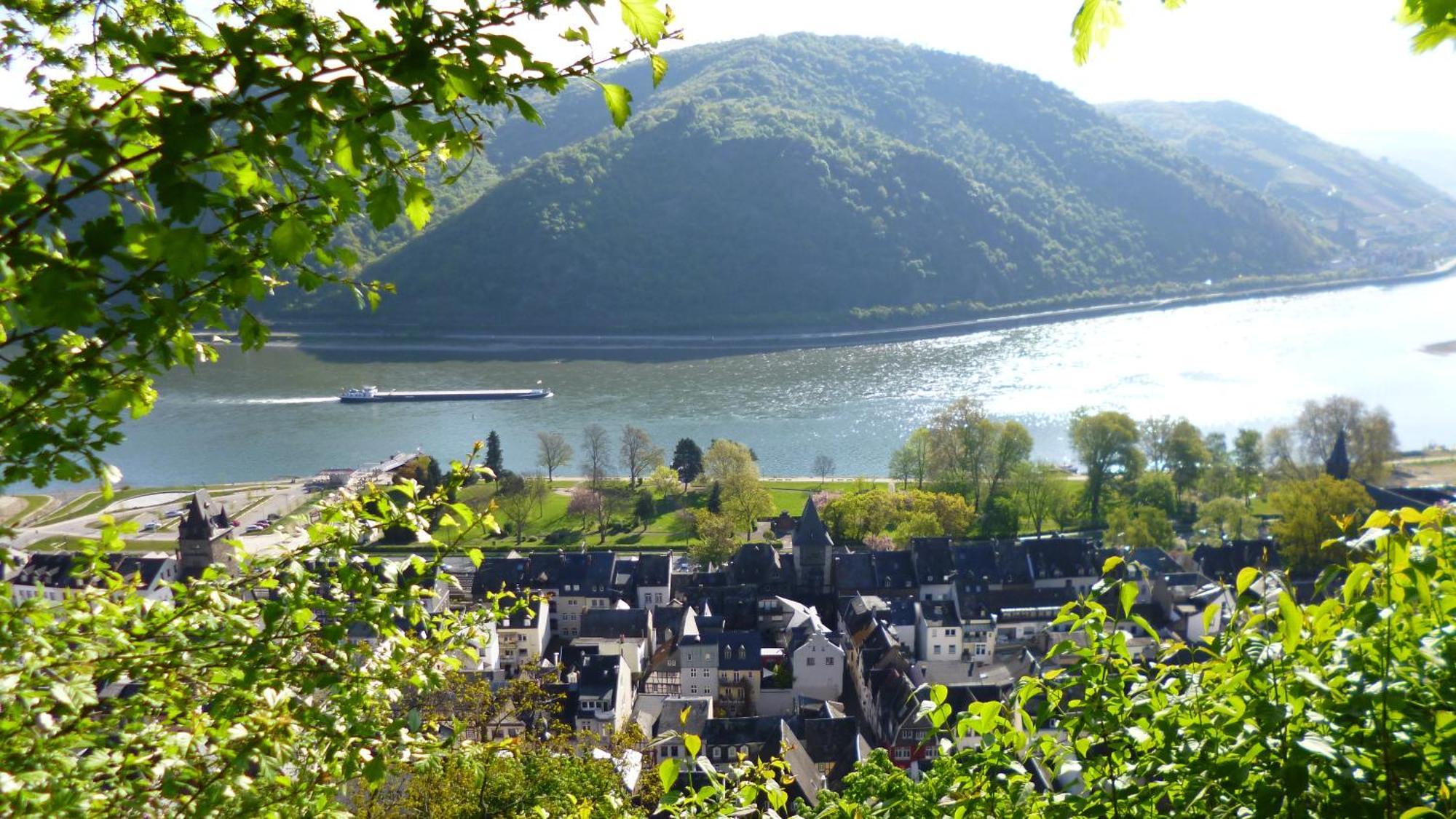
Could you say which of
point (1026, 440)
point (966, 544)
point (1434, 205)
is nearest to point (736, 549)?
point (966, 544)

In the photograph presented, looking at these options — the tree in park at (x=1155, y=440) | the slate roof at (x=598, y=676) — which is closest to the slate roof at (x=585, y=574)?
the slate roof at (x=598, y=676)

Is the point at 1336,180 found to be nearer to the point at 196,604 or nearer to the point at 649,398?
the point at 649,398

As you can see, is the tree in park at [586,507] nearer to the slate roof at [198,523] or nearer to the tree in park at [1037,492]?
the slate roof at [198,523]

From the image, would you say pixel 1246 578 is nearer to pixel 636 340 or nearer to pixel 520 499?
pixel 520 499

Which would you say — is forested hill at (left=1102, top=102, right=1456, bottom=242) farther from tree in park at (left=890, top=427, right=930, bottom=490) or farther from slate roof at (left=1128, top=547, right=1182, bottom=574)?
slate roof at (left=1128, top=547, right=1182, bottom=574)

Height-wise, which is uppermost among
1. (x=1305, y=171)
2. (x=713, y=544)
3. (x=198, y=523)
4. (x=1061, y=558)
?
(x=1305, y=171)

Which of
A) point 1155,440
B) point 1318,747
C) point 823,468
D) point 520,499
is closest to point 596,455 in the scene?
point 520,499
